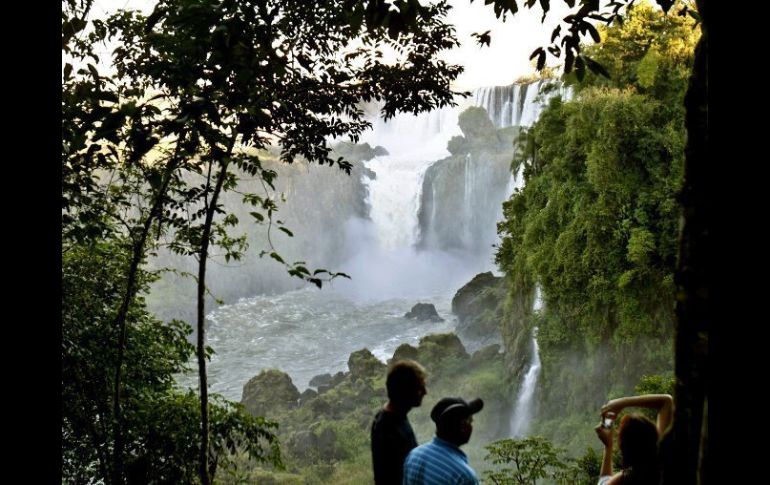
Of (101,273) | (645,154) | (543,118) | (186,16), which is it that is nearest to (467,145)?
(543,118)

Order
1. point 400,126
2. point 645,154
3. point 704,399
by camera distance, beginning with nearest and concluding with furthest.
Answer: point 704,399, point 645,154, point 400,126

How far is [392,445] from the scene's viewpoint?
9.35 ft

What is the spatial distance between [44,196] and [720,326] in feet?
4.97

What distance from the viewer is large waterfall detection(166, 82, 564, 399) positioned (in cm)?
2766

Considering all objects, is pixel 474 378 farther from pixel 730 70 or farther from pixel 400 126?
pixel 400 126

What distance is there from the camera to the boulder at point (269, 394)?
Answer: 66.6ft

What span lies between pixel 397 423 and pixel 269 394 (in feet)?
61.5

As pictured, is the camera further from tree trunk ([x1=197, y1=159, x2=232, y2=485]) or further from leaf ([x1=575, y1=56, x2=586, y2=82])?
tree trunk ([x1=197, y1=159, x2=232, y2=485])

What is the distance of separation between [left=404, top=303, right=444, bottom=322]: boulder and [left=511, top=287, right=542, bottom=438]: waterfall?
1383cm

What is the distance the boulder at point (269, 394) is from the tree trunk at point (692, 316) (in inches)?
772

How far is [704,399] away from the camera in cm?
159

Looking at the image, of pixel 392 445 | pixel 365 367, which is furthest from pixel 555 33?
pixel 365 367

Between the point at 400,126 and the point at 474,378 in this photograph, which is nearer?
the point at 474,378

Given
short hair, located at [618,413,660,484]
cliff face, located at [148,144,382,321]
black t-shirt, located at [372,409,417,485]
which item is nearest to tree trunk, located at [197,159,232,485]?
black t-shirt, located at [372,409,417,485]
